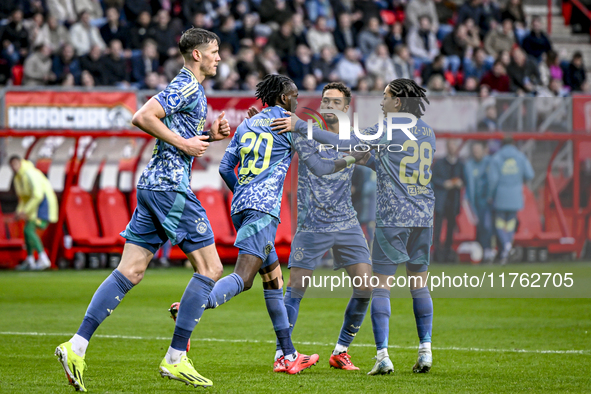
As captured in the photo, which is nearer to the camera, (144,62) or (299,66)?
(144,62)

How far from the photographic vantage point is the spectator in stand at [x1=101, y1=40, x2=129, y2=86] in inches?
672

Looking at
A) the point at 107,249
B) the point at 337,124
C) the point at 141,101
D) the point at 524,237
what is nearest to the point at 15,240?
the point at 107,249

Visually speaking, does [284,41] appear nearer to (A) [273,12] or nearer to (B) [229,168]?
(A) [273,12]

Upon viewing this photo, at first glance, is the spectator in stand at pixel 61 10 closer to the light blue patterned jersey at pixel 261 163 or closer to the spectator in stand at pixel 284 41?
the spectator in stand at pixel 284 41

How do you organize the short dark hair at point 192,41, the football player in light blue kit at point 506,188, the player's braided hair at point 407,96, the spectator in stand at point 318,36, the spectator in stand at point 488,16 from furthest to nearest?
the spectator in stand at point 488,16
the spectator in stand at point 318,36
the football player in light blue kit at point 506,188
the player's braided hair at point 407,96
the short dark hair at point 192,41

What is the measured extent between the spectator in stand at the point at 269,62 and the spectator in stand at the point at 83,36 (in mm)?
3350

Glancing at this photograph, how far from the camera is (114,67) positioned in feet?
56.2

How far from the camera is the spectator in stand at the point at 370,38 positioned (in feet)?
66.8

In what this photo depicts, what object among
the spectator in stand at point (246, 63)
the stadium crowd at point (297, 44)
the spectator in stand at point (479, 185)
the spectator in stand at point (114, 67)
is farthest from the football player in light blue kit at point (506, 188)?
the spectator in stand at point (114, 67)

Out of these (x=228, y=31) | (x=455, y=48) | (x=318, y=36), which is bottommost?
(x=455, y=48)

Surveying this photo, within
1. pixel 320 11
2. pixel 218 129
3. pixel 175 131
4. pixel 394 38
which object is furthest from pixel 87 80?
pixel 175 131

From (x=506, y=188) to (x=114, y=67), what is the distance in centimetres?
802

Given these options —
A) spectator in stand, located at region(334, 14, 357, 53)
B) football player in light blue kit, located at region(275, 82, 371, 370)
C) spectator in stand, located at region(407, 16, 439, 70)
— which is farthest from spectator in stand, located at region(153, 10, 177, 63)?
football player in light blue kit, located at region(275, 82, 371, 370)

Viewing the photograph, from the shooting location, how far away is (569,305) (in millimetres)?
10578
